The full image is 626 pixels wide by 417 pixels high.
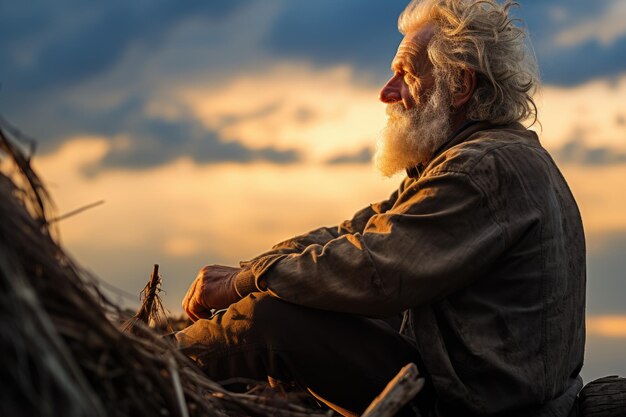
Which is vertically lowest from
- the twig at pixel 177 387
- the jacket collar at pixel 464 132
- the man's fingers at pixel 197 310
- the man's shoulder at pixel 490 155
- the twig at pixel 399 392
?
the twig at pixel 399 392

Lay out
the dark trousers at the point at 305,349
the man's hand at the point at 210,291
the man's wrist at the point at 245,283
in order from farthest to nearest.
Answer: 1. the man's hand at the point at 210,291
2. the man's wrist at the point at 245,283
3. the dark trousers at the point at 305,349

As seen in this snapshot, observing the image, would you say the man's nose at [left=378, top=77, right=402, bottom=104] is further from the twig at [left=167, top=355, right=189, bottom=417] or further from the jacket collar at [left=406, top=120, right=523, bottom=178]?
the twig at [left=167, top=355, right=189, bottom=417]

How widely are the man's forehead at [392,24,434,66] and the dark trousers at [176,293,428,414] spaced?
1.59m

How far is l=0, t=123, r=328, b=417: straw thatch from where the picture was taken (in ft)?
7.35

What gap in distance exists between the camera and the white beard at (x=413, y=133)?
480cm

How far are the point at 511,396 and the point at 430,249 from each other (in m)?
0.71

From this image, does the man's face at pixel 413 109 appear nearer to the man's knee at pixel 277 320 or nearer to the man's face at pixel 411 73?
the man's face at pixel 411 73

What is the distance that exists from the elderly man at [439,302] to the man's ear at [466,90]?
0.46m

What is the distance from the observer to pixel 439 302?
13.3 ft

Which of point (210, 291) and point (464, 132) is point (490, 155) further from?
point (210, 291)

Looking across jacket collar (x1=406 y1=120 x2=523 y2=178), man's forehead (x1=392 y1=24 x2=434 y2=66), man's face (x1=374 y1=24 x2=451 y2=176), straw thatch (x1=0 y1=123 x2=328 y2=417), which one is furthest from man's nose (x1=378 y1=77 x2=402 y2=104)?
straw thatch (x1=0 y1=123 x2=328 y2=417)

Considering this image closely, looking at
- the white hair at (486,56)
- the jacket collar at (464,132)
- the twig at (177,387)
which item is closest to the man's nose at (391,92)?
the white hair at (486,56)

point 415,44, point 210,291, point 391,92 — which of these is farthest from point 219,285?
point 415,44

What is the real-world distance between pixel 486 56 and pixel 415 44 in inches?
16.9
